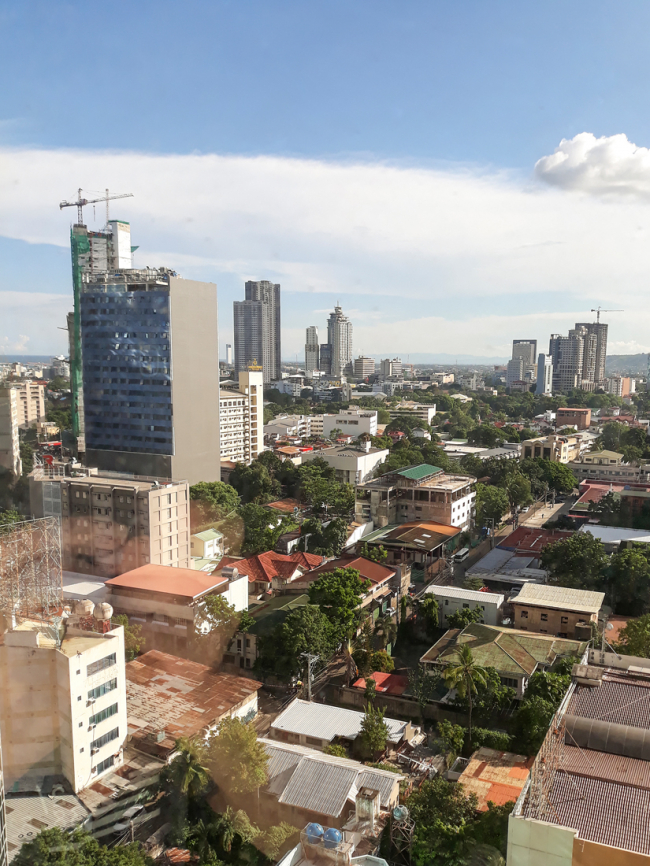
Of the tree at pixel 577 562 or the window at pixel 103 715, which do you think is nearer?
the window at pixel 103 715

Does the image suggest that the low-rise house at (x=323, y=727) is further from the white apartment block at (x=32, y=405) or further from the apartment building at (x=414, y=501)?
the white apartment block at (x=32, y=405)

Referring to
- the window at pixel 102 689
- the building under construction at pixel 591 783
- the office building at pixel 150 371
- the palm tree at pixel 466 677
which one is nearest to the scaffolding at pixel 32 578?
the window at pixel 102 689

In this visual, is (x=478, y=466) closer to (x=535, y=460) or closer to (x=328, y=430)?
(x=535, y=460)

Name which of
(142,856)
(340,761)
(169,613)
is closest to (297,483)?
(169,613)

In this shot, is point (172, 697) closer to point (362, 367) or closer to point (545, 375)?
point (545, 375)

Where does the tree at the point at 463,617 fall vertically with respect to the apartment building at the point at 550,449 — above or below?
below

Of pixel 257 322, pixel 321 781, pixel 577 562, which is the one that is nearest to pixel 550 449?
pixel 577 562
